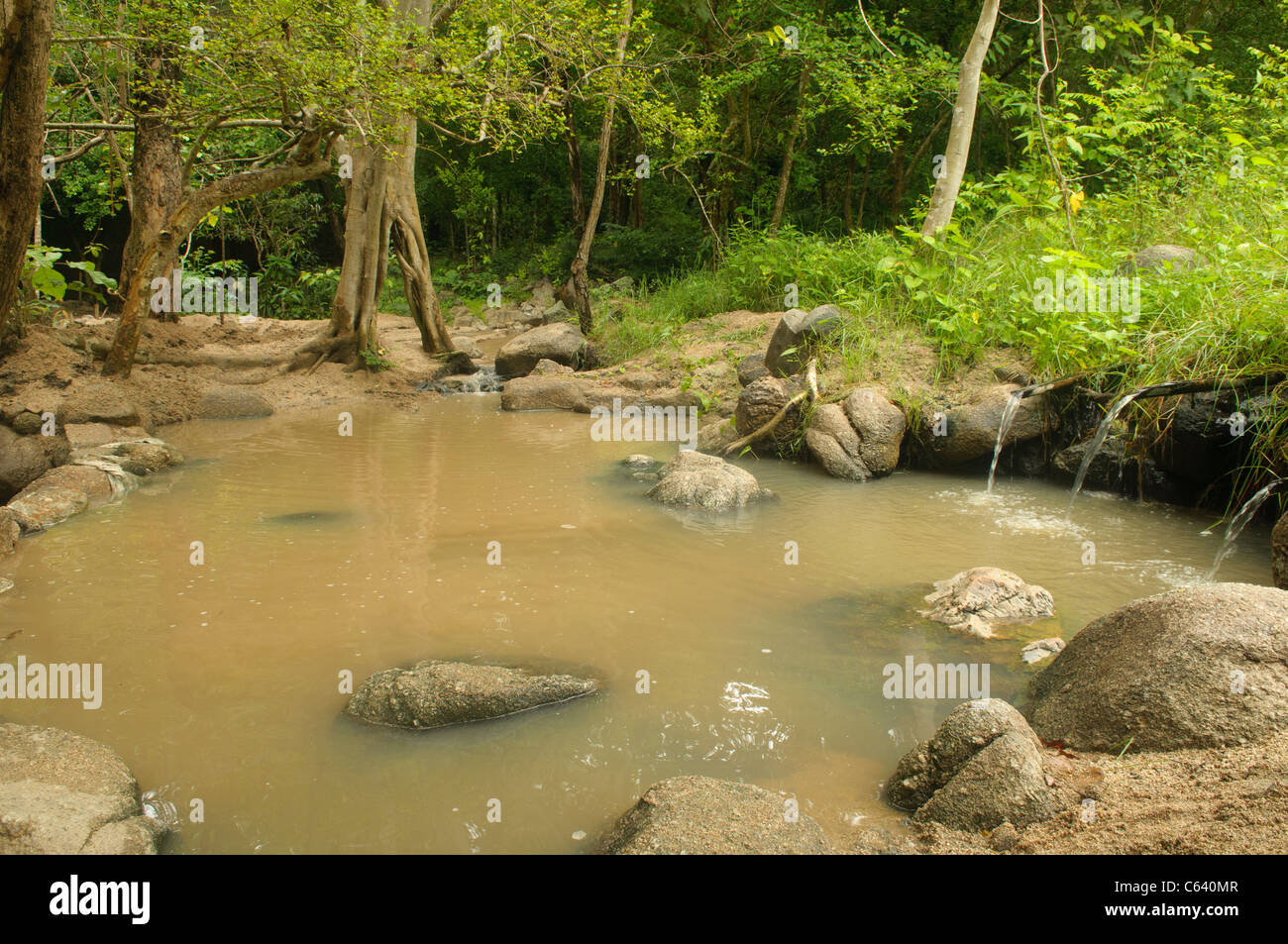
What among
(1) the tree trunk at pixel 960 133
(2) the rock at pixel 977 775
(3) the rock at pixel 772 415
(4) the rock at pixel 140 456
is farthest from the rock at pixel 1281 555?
(4) the rock at pixel 140 456

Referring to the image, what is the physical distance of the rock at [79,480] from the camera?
22.2ft

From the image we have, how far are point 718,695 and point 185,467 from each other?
6428 mm

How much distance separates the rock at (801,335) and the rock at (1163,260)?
286 cm

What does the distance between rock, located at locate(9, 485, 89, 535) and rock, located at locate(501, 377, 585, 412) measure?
607 cm

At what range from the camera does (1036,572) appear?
5.58 m

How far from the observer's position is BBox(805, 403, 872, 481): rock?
8.27 metres

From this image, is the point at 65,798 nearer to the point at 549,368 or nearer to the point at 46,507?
the point at 46,507

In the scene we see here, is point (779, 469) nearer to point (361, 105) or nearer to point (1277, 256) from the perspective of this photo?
point (1277, 256)

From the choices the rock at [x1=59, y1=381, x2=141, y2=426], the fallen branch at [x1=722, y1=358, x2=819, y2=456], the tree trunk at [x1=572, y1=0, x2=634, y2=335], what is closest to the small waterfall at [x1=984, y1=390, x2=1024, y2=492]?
the fallen branch at [x1=722, y1=358, x2=819, y2=456]

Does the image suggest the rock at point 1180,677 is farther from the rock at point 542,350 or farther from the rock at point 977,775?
the rock at point 542,350

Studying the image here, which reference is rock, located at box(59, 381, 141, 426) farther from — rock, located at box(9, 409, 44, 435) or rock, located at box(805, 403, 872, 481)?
rock, located at box(805, 403, 872, 481)

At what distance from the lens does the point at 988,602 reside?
481cm

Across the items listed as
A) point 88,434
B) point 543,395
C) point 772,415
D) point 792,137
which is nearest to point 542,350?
point 543,395

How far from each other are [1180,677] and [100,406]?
394 inches
